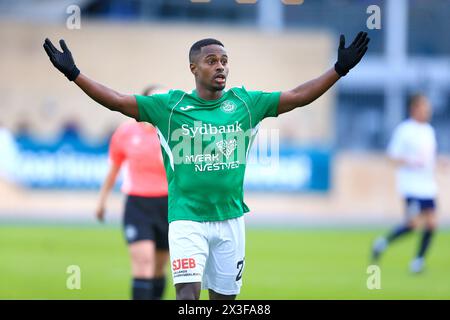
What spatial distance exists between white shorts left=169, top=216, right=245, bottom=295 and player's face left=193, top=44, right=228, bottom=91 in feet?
3.60

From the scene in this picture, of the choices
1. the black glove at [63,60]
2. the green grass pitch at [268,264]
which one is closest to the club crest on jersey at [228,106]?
the black glove at [63,60]

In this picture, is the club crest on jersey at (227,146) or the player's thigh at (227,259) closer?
the club crest on jersey at (227,146)

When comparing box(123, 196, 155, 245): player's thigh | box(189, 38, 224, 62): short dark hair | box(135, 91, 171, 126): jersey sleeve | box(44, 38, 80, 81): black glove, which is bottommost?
box(123, 196, 155, 245): player's thigh

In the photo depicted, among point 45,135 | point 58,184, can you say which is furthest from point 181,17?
point 58,184

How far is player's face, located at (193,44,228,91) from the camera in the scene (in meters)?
Answer: 7.76

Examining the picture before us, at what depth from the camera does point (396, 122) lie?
34.4 m

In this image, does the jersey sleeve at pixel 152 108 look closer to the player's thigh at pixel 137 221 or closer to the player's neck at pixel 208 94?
the player's neck at pixel 208 94

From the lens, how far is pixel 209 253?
805cm

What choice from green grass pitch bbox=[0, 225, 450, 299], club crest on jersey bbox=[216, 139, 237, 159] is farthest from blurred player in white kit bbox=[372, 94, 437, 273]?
club crest on jersey bbox=[216, 139, 237, 159]

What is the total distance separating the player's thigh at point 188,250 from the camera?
7.77m

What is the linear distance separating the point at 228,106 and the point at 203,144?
1.26 ft

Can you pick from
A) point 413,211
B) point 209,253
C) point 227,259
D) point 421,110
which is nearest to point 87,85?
point 209,253

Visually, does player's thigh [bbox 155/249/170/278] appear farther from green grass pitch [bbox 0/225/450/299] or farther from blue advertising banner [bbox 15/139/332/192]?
blue advertising banner [bbox 15/139/332/192]

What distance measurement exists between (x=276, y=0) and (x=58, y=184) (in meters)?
13.9
